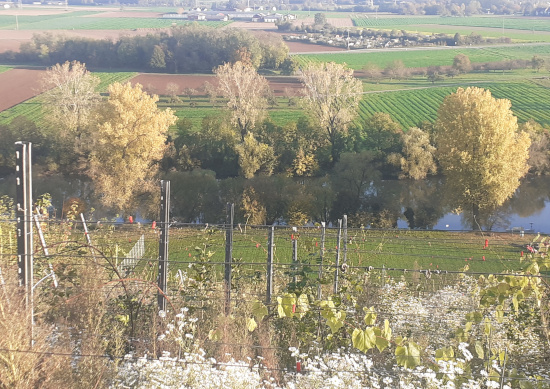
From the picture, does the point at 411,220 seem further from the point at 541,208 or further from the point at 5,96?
the point at 5,96

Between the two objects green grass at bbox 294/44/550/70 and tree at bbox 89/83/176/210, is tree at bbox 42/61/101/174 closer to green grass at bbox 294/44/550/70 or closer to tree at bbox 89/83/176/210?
tree at bbox 89/83/176/210

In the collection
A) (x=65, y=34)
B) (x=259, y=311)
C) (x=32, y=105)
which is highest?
(x=65, y=34)

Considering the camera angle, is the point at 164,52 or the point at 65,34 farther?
the point at 65,34

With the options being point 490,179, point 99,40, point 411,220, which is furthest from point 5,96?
point 490,179

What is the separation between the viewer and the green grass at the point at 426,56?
2035 inches

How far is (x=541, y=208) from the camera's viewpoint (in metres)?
26.7

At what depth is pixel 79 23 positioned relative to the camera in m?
63.7

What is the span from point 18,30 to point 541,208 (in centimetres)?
4979

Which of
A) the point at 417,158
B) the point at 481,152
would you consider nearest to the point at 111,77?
the point at 417,158

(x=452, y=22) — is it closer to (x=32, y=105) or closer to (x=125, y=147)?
(x=32, y=105)

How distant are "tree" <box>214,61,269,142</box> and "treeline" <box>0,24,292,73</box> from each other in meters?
9.21

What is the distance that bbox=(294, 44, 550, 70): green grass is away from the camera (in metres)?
51.7

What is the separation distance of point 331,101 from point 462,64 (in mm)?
20398

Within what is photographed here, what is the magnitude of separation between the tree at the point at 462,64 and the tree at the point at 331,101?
56.6 feet
